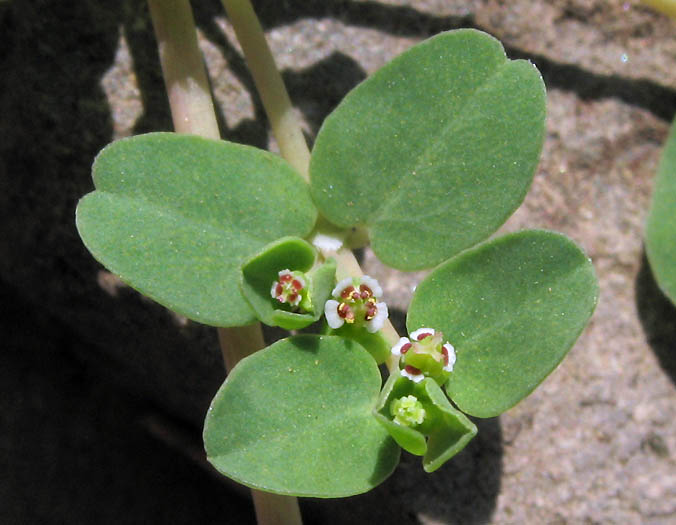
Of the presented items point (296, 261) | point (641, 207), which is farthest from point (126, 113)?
point (641, 207)

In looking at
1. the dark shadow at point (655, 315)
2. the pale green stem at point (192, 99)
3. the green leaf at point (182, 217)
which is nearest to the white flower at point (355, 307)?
the green leaf at point (182, 217)

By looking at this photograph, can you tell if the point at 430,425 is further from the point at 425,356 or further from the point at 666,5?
the point at 666,5

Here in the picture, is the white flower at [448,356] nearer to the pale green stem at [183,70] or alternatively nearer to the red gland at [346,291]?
the red gland at [346,291]

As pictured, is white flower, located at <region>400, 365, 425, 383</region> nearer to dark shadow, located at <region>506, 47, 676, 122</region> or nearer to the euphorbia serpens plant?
the euphorbia serpens plant

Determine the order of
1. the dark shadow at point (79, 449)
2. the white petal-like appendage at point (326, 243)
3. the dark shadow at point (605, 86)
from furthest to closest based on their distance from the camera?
the dark shadow at point (605, 86) → the dark shadow at point (79, 449) → the white petal-like appendage at point (326, 243)

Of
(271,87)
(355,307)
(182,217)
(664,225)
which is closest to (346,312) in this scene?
(355,307)

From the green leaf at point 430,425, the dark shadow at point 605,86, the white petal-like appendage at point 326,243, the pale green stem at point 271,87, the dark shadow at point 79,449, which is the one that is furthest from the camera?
Answer: the dark shadow at point 605,86

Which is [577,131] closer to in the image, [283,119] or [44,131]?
[283,119]

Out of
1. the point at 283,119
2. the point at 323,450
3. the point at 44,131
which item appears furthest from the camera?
the point at 44,131
